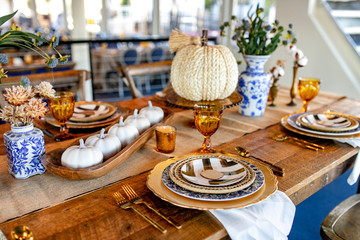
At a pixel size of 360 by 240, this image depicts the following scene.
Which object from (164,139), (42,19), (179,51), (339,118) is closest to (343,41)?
(339,118)

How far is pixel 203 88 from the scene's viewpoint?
3.86 ft

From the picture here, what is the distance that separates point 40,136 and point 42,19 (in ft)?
28.6

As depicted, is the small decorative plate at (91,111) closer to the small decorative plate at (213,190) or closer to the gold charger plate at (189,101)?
the gold charger plate at (189,101)

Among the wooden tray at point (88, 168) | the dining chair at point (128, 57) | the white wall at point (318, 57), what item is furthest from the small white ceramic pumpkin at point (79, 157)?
the dining chair at point (128, 57)

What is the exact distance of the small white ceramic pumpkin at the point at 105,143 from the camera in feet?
2.85

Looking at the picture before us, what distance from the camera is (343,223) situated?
3.62ft

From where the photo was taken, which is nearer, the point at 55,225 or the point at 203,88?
the point at 55,225

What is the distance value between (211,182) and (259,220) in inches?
5.1

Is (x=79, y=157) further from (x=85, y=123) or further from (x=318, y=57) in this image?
(x=318, y=57)

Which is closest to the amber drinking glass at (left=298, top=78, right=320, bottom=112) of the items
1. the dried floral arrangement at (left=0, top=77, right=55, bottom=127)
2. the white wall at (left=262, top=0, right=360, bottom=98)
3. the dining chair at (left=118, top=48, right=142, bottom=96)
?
the dried floral arrangement at (left=0, top=77, right=55, bottom=127)

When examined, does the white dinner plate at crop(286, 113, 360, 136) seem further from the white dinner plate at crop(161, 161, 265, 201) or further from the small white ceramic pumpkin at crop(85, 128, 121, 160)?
the small white ceramic pumpkin at crop(85, 128, 121, 160)

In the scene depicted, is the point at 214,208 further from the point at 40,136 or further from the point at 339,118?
the point at 339,118

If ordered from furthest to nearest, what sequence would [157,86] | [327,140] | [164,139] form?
[157,86] → [327,140] → [164,139]

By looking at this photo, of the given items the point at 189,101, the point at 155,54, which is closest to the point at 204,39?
the point at 189,101
